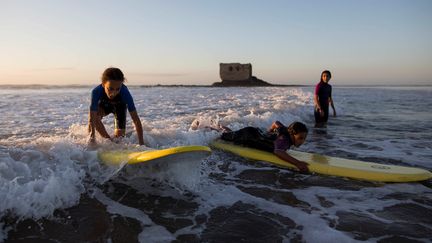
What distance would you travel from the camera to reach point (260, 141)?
6746 millimetres

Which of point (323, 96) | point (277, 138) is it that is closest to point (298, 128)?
point (277, 138)

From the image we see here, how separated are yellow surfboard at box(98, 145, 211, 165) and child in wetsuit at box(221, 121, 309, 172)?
2003 millimetres

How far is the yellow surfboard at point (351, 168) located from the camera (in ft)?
17.5

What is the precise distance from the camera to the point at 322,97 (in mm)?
11469

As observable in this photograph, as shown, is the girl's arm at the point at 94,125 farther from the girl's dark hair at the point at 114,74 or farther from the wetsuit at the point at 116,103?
the girl's dark hair at the point at 114,74

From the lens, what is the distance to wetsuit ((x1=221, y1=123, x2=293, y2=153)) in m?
6.03

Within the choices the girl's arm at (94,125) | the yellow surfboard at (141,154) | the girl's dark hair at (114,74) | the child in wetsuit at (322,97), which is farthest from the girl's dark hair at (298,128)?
the child in wetsuit at (322,97)

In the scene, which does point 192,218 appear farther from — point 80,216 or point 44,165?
point 44,165

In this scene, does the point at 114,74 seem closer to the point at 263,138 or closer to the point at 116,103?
the point at 116,103

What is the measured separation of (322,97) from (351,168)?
614 centimetres

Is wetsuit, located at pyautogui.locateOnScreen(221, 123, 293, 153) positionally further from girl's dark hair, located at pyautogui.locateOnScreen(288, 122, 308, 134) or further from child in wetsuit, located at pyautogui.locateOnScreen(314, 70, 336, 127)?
child in wetsuit, located at pyautogui.locateOnScreen(314, 70, 336, 127)

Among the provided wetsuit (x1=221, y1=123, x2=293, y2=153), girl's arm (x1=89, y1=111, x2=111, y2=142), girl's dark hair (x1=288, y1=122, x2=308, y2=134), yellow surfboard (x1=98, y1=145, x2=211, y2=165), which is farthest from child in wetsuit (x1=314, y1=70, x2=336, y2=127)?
yellow surfboard (x1=98, y1=145, x2=211, y2=165)

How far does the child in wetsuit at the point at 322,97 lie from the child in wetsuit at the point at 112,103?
706cm

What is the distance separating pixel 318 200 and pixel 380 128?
7683mm
